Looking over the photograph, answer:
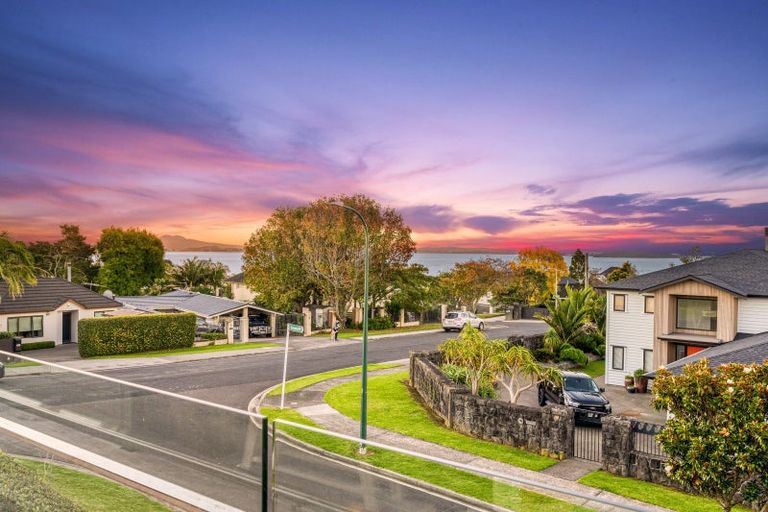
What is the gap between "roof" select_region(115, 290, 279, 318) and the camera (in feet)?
158

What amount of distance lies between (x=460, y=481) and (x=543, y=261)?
250 feet

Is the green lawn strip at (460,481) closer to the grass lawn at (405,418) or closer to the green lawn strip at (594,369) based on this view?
the grass lawn at (405,418)

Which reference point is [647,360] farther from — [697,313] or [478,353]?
[478,353]

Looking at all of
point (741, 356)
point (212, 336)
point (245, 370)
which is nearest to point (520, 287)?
point (212, 336)

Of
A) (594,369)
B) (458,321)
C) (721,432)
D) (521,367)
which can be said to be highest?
(721,432)

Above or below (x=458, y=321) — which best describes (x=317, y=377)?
below

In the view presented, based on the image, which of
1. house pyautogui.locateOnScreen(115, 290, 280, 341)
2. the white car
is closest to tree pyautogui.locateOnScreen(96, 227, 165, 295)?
house pyautogui.locateOnScreen(115, 290, 280, 341)

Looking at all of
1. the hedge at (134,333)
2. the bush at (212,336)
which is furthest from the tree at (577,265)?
the hedge at (134,333)

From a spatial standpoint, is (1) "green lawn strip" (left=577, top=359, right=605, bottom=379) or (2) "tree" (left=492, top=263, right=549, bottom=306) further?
(2) "tree" (left=492, top=263, right=549, bottom=306)

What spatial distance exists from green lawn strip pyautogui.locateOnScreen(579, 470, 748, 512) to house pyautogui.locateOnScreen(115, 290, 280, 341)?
3555 cm

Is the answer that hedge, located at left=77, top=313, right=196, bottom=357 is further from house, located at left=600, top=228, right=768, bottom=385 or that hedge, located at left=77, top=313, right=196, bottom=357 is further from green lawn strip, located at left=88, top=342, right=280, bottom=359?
house, located at left=600, top=228, right=768, bottom=385

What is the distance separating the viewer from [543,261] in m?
78.3

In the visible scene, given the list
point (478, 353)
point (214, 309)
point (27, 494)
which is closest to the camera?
point (27, 494)

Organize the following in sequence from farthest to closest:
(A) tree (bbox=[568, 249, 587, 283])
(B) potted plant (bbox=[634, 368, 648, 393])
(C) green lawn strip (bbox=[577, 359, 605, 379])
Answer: (A) tree (bbox=[568, 249, 587, 283]), (C) green lawn strip (bbox=[577, 359, 605, 379]), (B) potted plant (bbox=[634, 368, 648, 393])
